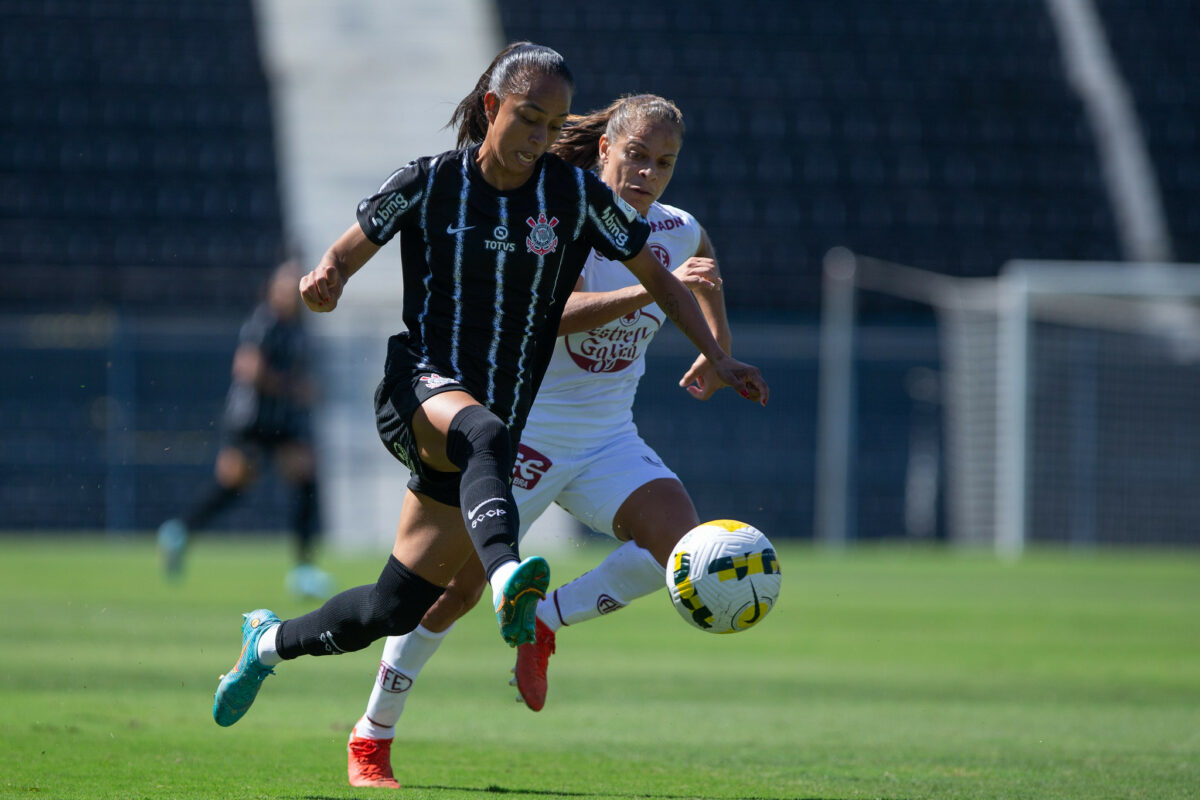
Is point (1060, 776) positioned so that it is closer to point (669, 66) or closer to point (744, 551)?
point (744, 551)

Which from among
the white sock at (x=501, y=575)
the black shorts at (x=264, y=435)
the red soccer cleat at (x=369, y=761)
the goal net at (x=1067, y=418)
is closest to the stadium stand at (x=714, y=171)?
the goal net at (x=1067, y=418)

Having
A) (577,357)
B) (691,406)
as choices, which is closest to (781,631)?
(577,357)

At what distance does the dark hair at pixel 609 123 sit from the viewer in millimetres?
5285

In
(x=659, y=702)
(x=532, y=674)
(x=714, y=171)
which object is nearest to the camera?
(x=532, y=674)

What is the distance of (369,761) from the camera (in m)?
4.89

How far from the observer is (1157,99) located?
21.5 m

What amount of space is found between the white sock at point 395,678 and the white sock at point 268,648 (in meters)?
0.36

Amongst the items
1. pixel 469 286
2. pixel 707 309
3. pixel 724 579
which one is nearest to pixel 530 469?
pixel 707 309

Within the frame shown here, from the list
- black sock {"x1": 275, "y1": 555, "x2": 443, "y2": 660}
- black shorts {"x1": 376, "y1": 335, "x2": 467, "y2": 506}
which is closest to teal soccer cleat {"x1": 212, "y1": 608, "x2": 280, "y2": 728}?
black sock {"x1": 275, "y1": 555, "x2": 443, "y2": 660}

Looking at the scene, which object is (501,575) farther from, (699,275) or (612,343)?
(612,343)

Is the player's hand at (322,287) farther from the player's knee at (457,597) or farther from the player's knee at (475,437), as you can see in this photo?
the player's knee at (457,597)

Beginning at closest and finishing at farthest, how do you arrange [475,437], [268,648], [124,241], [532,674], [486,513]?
[486,513] < [475,437] < [268,648] < [532,674] < [124,241]

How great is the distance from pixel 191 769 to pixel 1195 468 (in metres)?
15.6

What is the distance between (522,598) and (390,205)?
1.26 m
